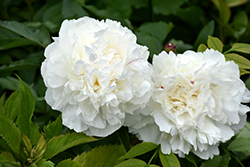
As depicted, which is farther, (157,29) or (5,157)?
(157,29)

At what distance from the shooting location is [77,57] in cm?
54

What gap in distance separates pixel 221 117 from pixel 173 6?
0.68m

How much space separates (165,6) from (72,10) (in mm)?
400

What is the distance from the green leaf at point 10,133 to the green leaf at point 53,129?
0.28 ft

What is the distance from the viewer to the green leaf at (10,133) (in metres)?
0.52

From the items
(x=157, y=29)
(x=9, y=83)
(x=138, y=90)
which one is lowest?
(x=9, y=83)

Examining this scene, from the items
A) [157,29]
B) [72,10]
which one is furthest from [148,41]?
[72,10]

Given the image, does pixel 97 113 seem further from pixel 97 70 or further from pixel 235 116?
pixel 235 116

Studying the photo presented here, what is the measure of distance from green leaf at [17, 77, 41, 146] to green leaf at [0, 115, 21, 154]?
0.04m

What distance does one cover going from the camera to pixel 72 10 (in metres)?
0.96

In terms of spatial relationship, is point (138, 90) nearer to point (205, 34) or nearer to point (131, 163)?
point (131, 163)

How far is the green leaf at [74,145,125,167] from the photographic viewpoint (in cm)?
61

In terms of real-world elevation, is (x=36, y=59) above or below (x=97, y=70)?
below

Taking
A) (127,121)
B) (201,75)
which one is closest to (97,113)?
(127,121)
